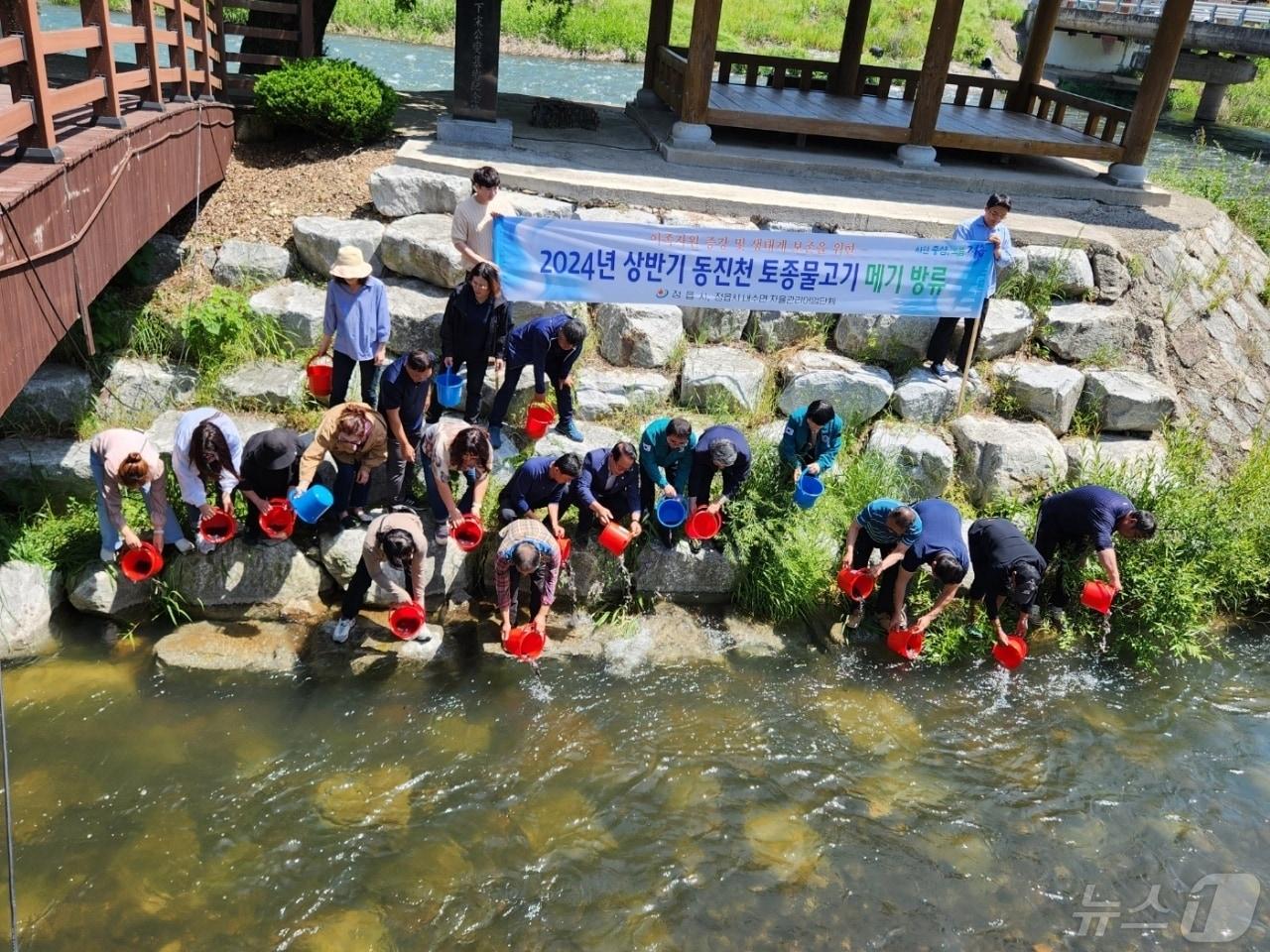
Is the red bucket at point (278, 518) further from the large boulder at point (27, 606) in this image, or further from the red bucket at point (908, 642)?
the red bucket at point (908, 642)

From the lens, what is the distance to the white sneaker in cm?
733

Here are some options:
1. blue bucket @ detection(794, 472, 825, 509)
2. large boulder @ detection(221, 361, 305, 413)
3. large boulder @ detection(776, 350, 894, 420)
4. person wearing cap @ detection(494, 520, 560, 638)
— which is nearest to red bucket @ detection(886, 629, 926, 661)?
blue bucket @ detection(794, 472, 825, 509)

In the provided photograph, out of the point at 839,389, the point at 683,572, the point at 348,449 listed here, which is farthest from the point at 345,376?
the point at 839,389

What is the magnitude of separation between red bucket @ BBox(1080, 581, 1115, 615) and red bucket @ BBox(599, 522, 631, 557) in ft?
12.2

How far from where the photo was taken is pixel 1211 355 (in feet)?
36.0

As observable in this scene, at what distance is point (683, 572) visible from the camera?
8312 mm

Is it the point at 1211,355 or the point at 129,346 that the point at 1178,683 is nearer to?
the point at 1211,355

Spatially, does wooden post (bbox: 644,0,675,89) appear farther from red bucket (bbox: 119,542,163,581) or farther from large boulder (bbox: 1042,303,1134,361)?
red bucket (bbox: 119,542,163,581)

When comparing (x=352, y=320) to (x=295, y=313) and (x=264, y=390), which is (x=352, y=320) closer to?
(x=264, y=390)

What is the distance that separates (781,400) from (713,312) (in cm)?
117

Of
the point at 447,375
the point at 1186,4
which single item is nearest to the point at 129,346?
the point at 447,375

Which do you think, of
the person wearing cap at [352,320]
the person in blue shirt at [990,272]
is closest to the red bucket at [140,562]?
the person wearing cap at [352,320]

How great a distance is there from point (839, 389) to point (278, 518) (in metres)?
5.27

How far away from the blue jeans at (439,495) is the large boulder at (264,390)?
1.68m
